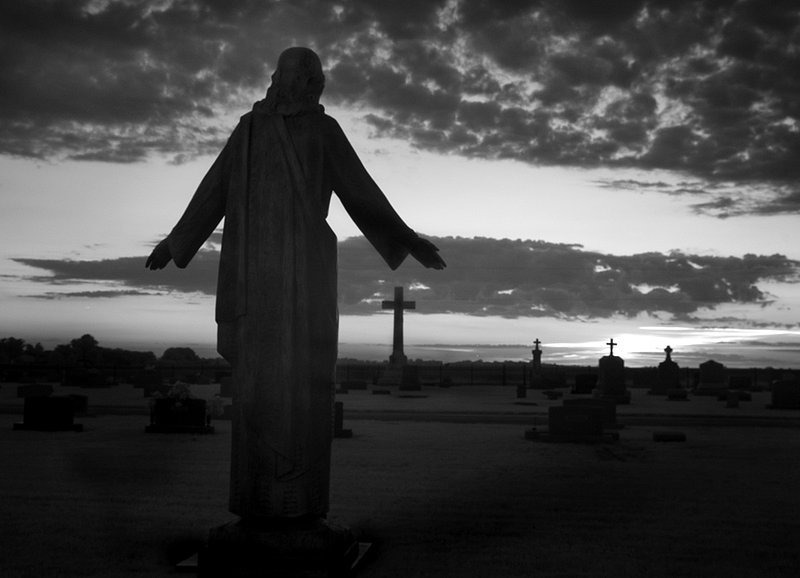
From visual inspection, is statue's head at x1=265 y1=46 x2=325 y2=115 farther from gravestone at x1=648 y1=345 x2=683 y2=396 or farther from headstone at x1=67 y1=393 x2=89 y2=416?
gravestone at x1=648 y1=345 x2=683 y2=396

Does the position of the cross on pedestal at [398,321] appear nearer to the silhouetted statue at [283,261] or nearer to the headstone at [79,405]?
the headstone at [79,405]

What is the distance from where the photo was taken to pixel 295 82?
17.0ft

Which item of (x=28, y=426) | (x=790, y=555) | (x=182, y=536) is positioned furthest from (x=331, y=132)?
(x=28, y=426)

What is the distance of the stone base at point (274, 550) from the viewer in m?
4.70

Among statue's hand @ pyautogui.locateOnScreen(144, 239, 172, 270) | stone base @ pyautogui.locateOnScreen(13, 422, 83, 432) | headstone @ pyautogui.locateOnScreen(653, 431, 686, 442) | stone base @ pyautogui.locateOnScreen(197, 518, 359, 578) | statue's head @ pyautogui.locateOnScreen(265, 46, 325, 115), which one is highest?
statue's head @ pyautogui.locateOnScreen(265, 46, 325, 115)

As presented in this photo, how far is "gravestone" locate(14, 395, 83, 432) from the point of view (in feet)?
57.1

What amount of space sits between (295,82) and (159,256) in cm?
142

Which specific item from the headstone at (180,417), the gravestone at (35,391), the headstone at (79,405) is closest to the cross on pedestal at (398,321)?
the gravestone at (35,391)

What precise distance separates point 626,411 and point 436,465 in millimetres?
15051

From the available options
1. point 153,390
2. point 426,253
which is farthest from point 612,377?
point 426,253

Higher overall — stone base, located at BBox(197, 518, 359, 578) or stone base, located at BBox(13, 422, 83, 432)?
stone base, located at BBox(197, 518, 359, 578)

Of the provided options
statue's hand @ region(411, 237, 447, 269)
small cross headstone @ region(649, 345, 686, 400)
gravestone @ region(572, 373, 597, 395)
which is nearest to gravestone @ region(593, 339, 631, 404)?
gravestone @ region(572, 373, 597, 395)

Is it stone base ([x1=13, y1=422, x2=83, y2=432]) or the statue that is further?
stone base ([x1=13, y1=422, x2=83, y2=432])

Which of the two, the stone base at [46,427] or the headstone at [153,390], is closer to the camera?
the stone base at [46,427]
